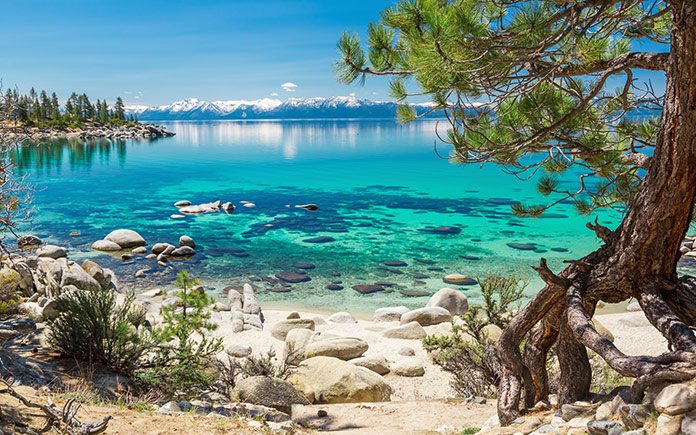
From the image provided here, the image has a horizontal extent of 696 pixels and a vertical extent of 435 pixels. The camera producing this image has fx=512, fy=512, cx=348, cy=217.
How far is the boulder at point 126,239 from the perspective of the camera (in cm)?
2219

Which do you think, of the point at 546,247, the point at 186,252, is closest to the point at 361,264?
the point at 186,252

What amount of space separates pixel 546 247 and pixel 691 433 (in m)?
21.1

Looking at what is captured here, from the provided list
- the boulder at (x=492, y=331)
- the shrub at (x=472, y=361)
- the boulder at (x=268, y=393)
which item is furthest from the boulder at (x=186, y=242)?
the boulder at (x=268, y=393)

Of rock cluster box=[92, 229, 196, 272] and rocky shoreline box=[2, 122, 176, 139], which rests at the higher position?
rocky shoreline box=[2, 122, 176, 139]

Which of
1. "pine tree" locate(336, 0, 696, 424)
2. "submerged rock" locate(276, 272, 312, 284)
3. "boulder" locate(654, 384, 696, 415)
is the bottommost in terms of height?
"submerged rock" locate(276, 272, 312, 284)

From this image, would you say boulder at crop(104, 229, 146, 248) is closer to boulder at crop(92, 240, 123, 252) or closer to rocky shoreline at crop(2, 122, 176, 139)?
boulder at crop(92, 240, 123, 252)

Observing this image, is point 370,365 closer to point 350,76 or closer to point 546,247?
point 350,76

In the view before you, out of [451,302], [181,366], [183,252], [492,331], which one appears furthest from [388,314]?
[183,252]

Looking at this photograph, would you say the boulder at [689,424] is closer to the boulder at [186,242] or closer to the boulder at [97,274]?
the boulder at [97,274]

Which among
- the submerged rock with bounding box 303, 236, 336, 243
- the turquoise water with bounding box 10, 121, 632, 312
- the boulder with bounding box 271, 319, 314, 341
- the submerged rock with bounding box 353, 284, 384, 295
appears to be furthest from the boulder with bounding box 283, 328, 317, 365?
the submerged rock with bounding box 303, 236, 336, 243

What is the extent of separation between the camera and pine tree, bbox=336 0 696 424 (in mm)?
3996

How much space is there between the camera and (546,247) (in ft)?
75.1

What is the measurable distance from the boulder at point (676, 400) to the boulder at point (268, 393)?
5008 millimetres

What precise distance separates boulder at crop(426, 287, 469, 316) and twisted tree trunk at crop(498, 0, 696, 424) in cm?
939
